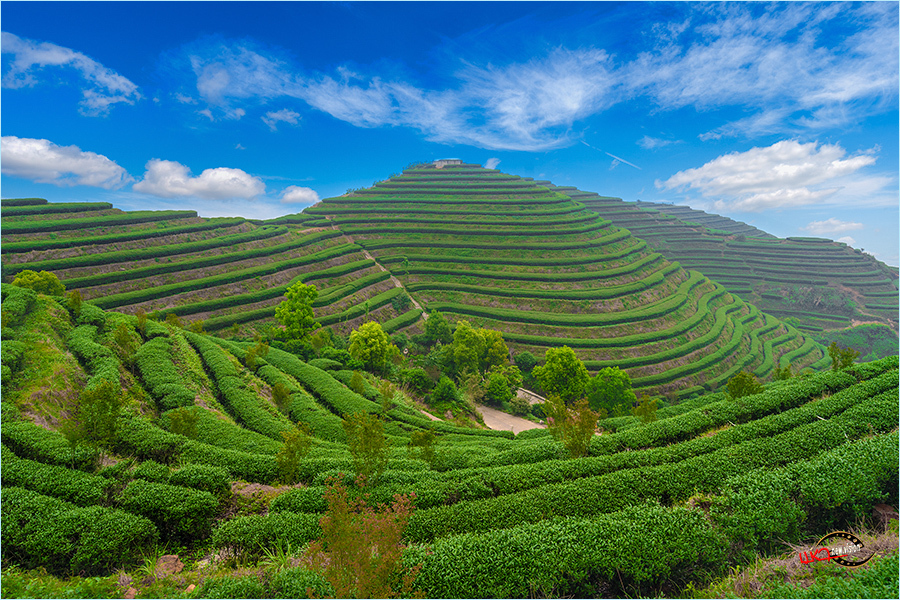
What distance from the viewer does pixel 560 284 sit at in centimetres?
6675

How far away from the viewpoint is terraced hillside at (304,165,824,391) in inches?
2202

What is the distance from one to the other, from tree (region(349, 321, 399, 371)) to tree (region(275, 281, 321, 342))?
659 cm

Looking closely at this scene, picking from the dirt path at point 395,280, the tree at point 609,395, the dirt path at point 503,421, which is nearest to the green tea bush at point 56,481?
the dirt path at point 503,421

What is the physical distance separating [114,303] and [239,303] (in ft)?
45.3

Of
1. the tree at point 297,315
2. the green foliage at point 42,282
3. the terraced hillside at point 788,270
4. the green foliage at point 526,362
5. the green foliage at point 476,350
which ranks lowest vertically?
the green foliage at point 526,362

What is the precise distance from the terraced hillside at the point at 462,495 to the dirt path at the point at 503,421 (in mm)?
20895

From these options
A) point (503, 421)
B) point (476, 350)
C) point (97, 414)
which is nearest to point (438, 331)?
point (476, 350)

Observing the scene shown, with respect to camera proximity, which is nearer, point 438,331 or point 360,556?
point 360,556

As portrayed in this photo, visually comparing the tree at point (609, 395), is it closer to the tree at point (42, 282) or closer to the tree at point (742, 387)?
the tree at point (742, 387)

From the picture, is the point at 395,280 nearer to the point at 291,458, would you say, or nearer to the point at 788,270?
the point at 291,458

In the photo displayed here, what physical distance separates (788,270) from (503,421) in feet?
409

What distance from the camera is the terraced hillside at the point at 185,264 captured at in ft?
147

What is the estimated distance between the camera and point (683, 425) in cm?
1667

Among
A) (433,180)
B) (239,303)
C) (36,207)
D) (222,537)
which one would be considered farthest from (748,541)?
(433,180)
